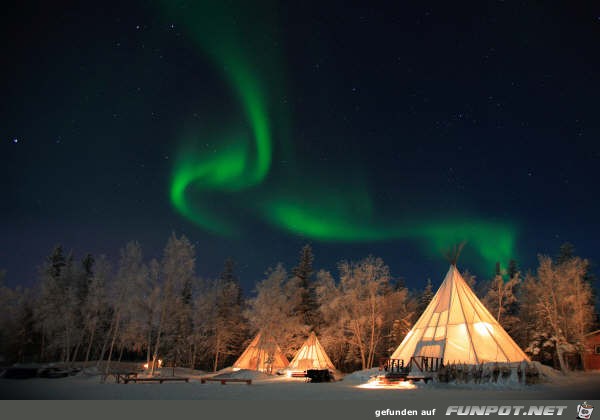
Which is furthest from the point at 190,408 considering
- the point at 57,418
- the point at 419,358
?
the point at 419,358

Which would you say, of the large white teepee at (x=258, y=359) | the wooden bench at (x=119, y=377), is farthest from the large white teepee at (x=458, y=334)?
the wooden bench at (x=119, y=377)

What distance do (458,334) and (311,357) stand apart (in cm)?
1576

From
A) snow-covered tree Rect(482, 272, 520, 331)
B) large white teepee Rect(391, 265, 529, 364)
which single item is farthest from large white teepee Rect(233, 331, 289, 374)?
snow-covered tree Rect(482, 272, 520, 331)

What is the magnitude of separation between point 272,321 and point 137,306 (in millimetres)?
10829

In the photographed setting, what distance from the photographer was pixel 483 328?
90.3 feet

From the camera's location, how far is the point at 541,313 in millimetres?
40906

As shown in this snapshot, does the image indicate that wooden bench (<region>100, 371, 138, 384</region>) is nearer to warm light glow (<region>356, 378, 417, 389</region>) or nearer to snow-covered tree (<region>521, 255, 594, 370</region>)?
warm light glow (<region>356, 378, 417, 389</region>)

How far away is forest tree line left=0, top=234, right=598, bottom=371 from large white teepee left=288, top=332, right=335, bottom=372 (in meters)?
1.81

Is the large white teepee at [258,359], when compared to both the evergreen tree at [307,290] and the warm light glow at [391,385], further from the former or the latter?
the warm light glow at [391,385]

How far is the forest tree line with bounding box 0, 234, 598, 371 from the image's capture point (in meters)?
34.2

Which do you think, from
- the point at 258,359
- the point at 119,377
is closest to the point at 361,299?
the point at 258,359

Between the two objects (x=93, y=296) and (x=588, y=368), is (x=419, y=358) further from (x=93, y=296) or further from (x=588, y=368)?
(x=93, y=296)

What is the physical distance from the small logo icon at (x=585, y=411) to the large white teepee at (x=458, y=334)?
1424 cm

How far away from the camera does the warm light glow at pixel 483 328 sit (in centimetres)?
2732
